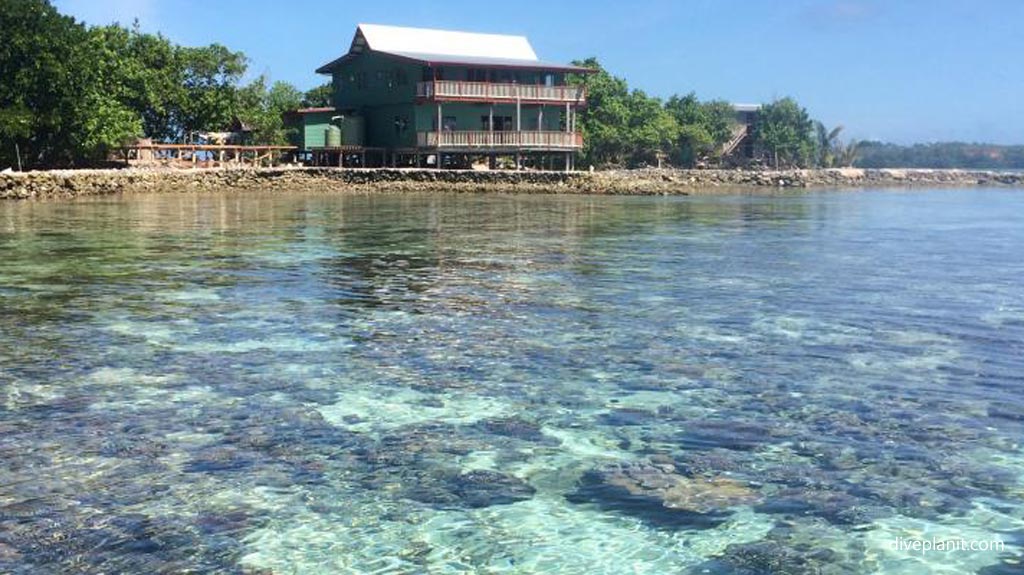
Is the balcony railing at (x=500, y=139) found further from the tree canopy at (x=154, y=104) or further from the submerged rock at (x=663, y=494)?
the submerged rock at (x=663, y=494)

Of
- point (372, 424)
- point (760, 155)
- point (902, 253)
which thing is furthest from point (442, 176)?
point (760, 155)

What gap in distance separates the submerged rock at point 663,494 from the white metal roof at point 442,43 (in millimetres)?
48100

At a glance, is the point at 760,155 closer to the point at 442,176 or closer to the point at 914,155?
the point at 442,176

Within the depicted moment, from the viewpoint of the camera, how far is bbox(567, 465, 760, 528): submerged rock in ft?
18.9

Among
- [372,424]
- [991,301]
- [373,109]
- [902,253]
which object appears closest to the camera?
[372,424]

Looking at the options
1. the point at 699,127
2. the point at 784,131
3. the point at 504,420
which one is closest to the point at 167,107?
the point at 699,127

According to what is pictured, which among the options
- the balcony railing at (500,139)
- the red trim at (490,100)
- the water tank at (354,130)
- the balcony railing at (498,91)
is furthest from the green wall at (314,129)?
the red trim at (490,100)

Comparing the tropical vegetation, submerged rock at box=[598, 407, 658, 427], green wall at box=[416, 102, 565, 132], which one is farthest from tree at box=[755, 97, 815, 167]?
submerged rock at box=[598, 407, 658, 427]

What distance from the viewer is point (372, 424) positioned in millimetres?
7598

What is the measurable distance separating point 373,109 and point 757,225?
1184 inches

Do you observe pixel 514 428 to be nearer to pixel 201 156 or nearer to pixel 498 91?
pixel 498 91

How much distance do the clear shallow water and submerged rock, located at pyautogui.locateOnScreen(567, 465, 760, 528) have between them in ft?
0.07

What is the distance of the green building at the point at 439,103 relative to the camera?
49.6m

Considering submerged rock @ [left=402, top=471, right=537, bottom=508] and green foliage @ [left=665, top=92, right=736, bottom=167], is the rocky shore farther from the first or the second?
submerged rock @ [left=402, top=471, right=537, bottom=508]
